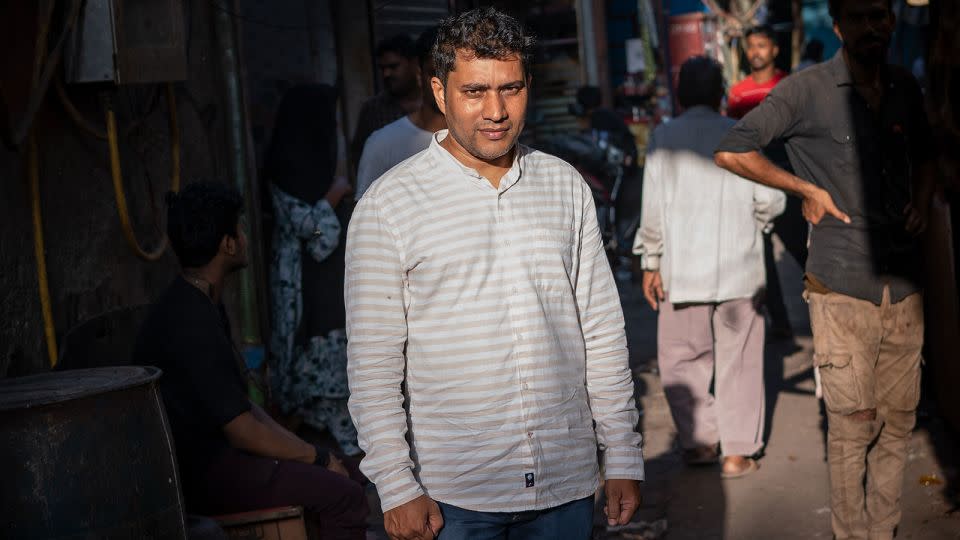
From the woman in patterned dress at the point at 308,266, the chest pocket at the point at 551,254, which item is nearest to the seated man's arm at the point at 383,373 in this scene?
the chest pocket at the point at 551,254

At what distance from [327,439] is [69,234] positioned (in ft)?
8.90

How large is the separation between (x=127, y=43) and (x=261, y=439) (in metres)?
1.80

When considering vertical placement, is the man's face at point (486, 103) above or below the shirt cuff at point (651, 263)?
above

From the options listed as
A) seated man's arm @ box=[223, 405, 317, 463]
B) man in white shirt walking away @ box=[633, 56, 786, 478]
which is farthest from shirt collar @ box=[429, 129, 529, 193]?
man in white shirt walking away @ box=[633, 56, 786, 478]

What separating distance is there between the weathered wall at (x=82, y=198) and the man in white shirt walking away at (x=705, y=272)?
2.43 m

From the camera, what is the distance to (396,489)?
250 centimetres

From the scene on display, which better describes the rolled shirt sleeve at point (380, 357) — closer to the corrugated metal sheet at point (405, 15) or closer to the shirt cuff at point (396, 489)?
the shirt cuff at point (396, 489)

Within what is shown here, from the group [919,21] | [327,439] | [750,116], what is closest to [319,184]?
[327,439]

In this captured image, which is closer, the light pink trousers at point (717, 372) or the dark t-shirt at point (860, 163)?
the dark t-shirt at point (860, 163)

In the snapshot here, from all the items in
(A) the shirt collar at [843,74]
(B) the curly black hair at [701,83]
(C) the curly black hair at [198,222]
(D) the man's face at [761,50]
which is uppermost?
(D) the man's face at [761,50]

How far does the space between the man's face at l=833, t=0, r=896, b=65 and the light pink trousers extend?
77.8 inches

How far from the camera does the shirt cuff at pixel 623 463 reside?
2705 millimetres

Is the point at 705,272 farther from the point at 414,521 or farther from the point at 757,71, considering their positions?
the point at 414,521

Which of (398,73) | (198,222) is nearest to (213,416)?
(198,222)
